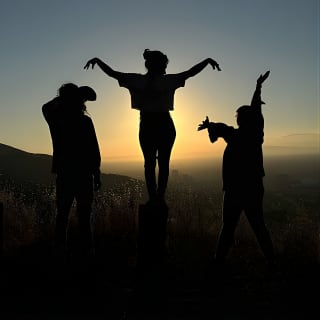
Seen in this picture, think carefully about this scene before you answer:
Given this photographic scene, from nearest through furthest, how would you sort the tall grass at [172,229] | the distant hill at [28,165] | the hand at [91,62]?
the hand at [91,62]
the tall grass at [172,229]
the distant hill at [28,165]

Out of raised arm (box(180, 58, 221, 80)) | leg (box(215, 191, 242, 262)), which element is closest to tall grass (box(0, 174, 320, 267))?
leg (box(215, 191, 242, 262))

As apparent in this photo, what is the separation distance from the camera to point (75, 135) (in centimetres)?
563

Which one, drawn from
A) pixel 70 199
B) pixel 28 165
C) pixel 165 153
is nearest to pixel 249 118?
pixel 165 153

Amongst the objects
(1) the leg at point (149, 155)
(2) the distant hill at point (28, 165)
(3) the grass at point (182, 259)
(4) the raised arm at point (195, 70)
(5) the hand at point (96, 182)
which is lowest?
(3) the grass at point (182, 259)

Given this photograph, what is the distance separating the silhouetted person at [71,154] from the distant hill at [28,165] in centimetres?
3183

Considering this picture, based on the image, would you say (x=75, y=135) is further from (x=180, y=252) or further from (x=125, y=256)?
(x=180, y=252)

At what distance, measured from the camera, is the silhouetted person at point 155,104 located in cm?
560

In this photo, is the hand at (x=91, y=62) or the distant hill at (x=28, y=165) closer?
the hand at (x=91, y=62)

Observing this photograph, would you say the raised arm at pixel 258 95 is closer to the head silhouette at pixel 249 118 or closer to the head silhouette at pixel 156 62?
the head silhouette at pixel 249 118

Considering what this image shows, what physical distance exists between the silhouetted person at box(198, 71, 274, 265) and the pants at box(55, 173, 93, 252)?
5.50 feet

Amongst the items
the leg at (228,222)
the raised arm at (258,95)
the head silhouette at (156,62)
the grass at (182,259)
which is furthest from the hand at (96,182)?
the raised arm at (258,95)

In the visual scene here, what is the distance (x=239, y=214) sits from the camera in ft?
18.4

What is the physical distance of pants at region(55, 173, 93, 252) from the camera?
5.57m

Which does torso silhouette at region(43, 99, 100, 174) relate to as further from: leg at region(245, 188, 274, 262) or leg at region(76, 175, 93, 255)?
leg at region(245, 188, 274, 262)
